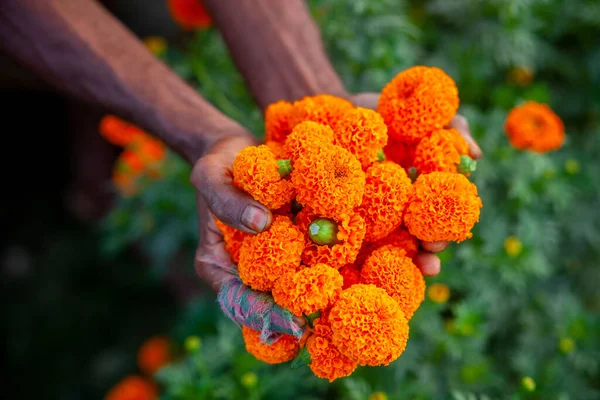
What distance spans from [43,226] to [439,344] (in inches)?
127

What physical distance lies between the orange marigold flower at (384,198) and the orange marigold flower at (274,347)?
325 millimetres

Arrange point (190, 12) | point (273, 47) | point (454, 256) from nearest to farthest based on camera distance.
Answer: point (273, 47)
point (454, 256)
point (190, 12)

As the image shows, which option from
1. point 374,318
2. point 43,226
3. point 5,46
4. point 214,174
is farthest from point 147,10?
point 374,318

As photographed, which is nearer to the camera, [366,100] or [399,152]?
[399,152]

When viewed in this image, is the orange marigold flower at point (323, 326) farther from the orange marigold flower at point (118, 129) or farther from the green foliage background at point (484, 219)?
the orange marigold flower at point (118, 129)

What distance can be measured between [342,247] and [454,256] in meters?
1.09

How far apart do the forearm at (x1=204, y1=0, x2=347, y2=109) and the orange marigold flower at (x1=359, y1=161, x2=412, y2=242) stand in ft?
2.43

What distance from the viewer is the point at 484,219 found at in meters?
2.10

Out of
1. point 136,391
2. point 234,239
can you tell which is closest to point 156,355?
point 136,391

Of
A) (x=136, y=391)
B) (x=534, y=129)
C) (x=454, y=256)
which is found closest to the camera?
(x=534, y=129)

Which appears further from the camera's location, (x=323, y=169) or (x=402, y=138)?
(x=402, y=138)

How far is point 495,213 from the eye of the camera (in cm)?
212

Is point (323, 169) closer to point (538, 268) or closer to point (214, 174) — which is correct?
point (214, 174)

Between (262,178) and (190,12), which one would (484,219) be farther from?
(190,12)
